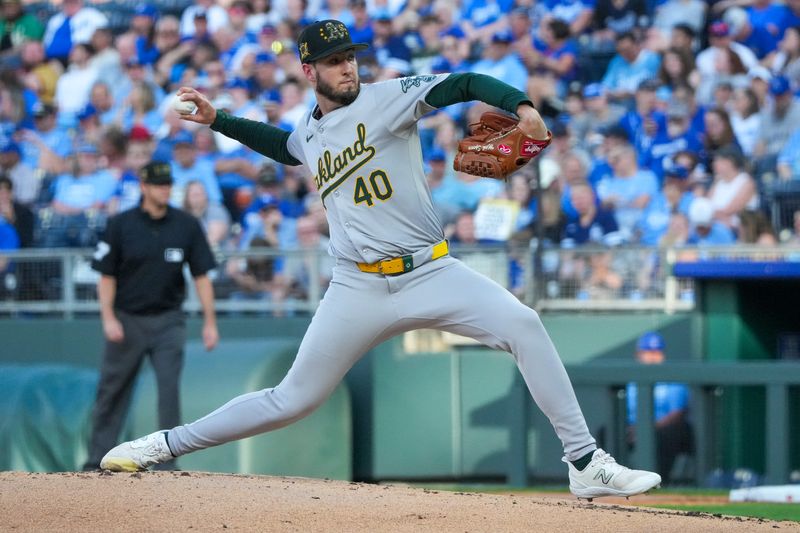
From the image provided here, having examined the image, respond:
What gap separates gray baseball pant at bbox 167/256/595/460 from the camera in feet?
15.5

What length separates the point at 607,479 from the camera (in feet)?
15.6

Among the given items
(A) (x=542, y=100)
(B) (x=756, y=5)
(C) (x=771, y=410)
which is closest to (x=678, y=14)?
(B) (x=756, y=5)

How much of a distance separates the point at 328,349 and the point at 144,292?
3.20m

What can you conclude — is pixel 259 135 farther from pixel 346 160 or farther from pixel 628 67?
pixel 628 67

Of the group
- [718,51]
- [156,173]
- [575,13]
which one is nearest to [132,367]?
[156,173]

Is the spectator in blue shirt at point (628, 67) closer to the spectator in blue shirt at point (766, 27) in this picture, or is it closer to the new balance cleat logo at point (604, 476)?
the spectator in blue shirt at point (766, 27)

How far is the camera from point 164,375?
7.57 metres

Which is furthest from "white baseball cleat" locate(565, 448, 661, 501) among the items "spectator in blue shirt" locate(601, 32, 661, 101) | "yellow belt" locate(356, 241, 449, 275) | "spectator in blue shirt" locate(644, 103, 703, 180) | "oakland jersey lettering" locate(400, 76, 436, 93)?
"spectator in blue shirt" locate(601, 32, 661, 101)

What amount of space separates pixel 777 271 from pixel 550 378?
429 centimetres

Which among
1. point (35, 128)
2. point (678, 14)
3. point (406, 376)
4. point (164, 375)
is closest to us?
point (164, 375)

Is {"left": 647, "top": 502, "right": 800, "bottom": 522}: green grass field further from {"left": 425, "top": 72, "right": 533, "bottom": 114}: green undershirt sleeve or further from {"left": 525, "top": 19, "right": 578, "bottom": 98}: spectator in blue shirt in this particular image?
{"left": 525, "top": 19, "right": 578, "bottom": 98}: spectator in blue shirt

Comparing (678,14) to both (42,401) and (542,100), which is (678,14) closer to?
(542,100)

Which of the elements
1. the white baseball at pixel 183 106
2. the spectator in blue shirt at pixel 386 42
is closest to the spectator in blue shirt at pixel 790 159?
the spectator in blue shirt at pixel 386 42

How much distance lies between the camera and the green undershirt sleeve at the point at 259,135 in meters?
5.22
